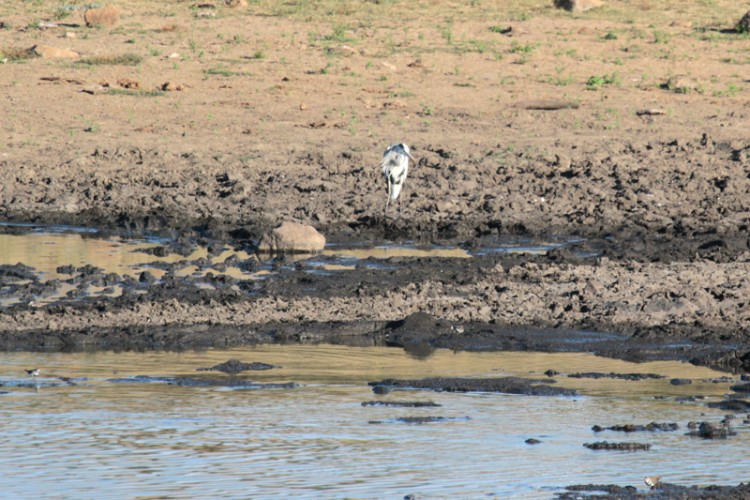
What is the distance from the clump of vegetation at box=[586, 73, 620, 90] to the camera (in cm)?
2295

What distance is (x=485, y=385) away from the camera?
31.6 ft

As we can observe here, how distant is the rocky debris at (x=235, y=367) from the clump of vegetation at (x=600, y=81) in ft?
44.8

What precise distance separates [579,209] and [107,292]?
6.58 meters

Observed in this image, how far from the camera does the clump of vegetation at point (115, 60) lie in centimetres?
2400

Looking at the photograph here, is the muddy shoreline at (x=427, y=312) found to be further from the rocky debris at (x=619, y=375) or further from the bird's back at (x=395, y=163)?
the bird's back at (x=395, y=163)

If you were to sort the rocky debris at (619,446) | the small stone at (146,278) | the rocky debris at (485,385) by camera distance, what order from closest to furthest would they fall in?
the rocky debris at (619,446), the rocky debris at (485,385), the small stone at (146,278)

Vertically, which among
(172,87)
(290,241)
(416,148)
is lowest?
(290,241)

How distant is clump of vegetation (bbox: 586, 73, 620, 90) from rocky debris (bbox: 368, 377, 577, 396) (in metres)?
13.7

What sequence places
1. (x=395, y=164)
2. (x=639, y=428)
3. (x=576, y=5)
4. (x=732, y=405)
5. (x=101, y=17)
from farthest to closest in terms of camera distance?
(x=576, y=5) < (x=101, y=17) < (x=395, y=164) < (x=732, y=405) < (x=639, y=428)

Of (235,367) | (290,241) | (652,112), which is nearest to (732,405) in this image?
(235,367)

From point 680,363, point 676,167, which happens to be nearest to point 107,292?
point 680,363

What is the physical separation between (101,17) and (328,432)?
1946 cm

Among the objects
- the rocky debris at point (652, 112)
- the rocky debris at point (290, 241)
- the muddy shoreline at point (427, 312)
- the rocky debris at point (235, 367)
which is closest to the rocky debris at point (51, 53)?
the rocky debris at point (652, 112)

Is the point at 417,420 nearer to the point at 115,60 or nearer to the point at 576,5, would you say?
the point at 115,60
